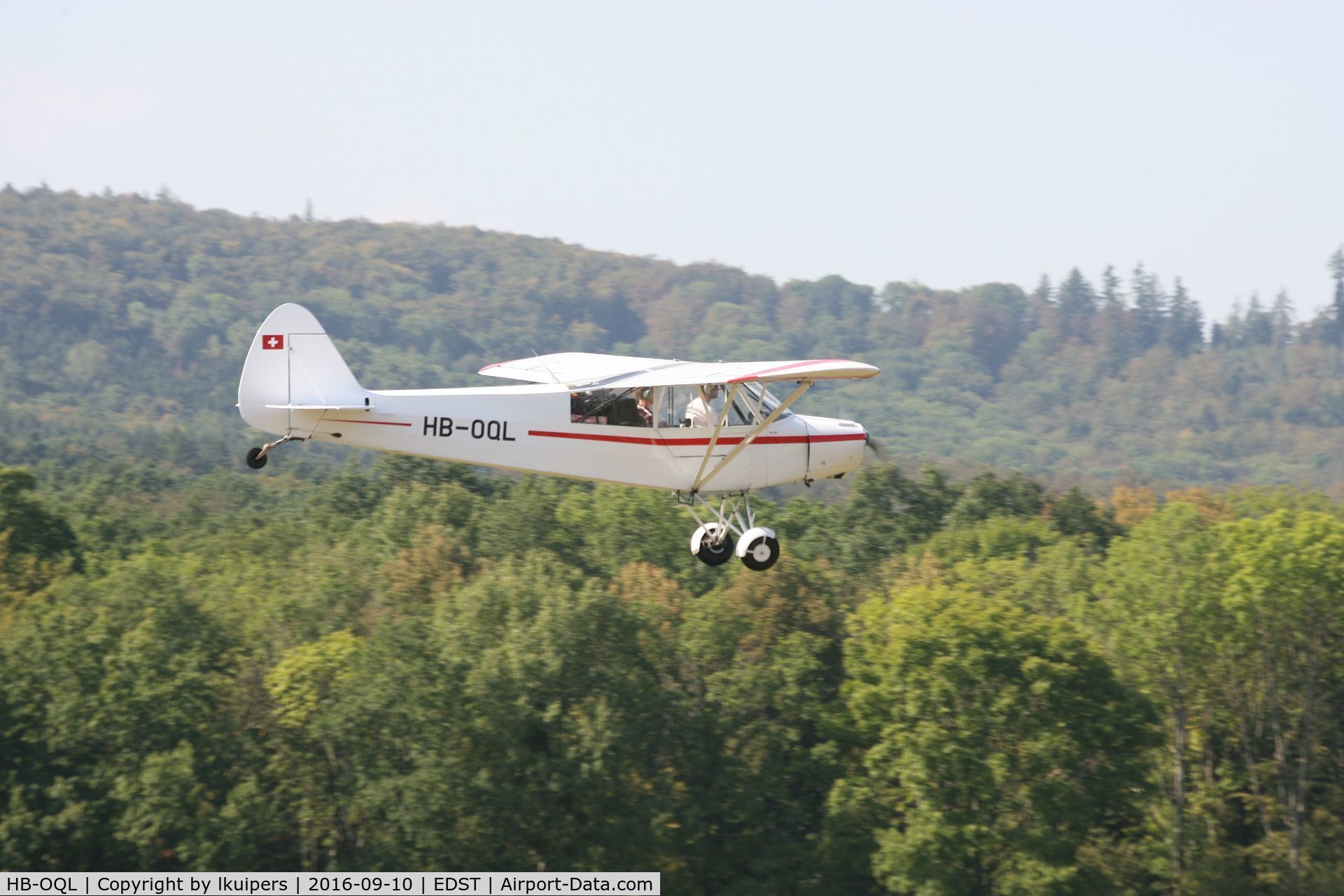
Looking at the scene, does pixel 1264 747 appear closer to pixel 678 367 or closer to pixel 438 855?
pixel 438 855

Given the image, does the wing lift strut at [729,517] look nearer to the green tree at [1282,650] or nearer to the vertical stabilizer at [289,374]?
the vertical stabilizer at [289,374]

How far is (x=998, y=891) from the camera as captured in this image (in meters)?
36.0

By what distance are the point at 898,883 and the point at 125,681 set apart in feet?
63.7

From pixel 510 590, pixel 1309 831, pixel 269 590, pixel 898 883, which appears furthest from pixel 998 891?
pixel 269 590

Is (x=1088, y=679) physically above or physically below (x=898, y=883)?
above

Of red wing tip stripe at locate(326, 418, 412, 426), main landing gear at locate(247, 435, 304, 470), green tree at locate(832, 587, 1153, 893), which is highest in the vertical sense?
red wing tip stripe at locate(326, 418, 412, 426)

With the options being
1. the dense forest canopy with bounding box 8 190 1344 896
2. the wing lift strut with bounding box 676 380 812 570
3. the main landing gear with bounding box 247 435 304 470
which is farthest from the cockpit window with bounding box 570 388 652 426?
the dense forest canopy with bounding box 8 190 1344 896

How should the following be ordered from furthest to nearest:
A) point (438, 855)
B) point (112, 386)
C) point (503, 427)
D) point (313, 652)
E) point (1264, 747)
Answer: point (112, 386) → point (1264, 747) → point (313, 652) → point (438, 855) → point (503, 427)

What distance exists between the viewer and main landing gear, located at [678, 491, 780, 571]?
20797 mm

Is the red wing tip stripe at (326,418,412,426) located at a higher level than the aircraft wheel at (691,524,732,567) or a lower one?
higher

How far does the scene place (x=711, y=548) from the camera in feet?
69.9
